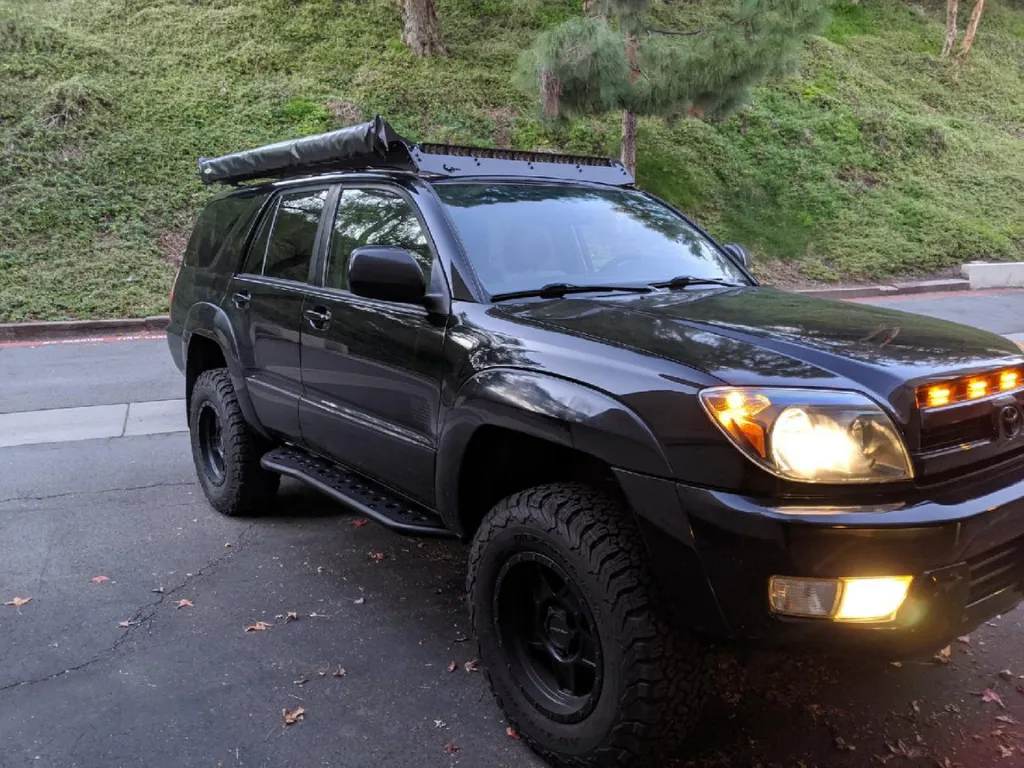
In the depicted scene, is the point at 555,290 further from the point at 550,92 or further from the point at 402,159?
the point at 550,92

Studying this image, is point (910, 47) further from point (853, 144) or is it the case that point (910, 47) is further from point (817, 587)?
point (817, 587)

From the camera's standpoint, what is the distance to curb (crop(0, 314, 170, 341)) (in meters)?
11.0

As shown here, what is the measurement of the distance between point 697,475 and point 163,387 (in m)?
7.08

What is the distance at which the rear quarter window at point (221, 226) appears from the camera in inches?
184

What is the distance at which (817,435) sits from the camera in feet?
7.12

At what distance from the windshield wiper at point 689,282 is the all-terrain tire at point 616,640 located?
113 centimetres

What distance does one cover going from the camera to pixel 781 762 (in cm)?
266

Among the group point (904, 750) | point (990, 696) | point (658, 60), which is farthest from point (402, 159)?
point (658, 60)

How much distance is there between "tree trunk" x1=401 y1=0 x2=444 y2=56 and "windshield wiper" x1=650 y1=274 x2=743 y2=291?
16.6m

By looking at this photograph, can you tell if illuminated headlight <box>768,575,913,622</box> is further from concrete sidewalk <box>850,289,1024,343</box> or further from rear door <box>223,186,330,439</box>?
concrete sidewalk <box>850,289,1024,343</box>

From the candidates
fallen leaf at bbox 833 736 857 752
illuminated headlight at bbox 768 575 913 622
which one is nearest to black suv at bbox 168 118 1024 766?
illuminated headlight at bbox 768 575 913 622

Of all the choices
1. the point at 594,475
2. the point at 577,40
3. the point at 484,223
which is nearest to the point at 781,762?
the point at 594,475

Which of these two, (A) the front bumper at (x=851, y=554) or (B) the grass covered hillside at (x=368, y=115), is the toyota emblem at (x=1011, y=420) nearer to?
(A) the front bumper at (x=851, y=554)

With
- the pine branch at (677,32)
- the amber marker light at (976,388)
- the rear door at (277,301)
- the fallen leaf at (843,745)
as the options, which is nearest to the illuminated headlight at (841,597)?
the amber marker light at (976,388)
